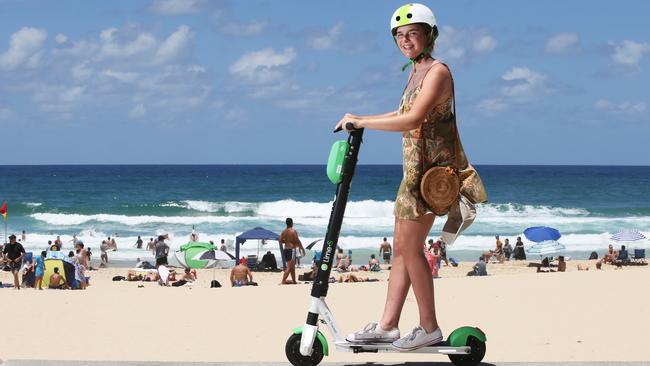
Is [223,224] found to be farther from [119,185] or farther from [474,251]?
[119,185]

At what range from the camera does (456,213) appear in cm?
495

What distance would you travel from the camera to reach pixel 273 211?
59.4 meters

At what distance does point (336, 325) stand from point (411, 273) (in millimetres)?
500

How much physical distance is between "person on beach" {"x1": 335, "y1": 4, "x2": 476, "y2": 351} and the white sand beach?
57 cm

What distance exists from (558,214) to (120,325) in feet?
178

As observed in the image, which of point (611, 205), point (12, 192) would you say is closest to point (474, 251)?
point (611, 205)

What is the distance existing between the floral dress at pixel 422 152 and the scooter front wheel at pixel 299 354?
2.76 feet

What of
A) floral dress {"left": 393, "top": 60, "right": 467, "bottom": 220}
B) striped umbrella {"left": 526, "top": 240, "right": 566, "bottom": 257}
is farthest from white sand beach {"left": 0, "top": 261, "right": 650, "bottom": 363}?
striped umbrella {"left": 526, "top": 240, "right": 566, "bottom": 257}

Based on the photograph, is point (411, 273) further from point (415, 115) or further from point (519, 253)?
point (519, 253)

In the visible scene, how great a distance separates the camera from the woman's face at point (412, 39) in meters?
4.85

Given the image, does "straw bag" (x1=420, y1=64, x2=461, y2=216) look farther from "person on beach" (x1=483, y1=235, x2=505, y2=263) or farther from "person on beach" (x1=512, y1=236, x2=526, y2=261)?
"person on beach" (x1=512, y1=236, x2=526, y2=261)

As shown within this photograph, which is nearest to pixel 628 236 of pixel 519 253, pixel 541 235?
pixel 541 235

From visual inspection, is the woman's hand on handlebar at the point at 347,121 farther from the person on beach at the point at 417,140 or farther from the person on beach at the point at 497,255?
the person on beach at the point at 497,255

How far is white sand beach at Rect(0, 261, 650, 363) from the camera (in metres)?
6.25
